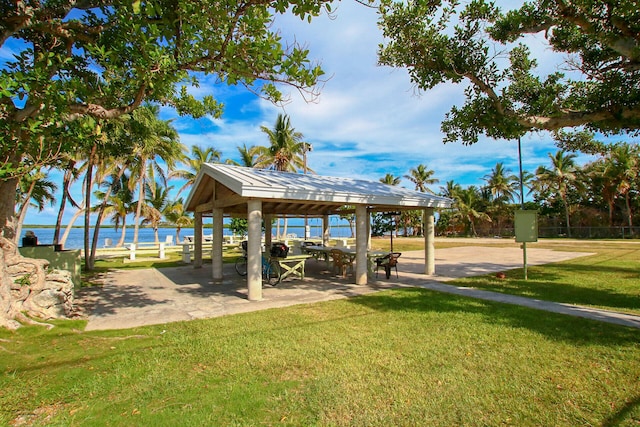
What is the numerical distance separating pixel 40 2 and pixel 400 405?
8.20 m

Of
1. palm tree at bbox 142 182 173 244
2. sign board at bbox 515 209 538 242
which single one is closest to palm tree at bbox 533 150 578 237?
sign board at bbox 515 209 538 242

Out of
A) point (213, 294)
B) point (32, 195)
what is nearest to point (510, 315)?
point (213, 294)

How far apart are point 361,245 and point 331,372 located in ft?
19.7

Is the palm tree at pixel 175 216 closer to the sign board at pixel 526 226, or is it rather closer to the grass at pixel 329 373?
the grass at pixel 329 373

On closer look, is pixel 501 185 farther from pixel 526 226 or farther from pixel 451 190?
pixel 526 226

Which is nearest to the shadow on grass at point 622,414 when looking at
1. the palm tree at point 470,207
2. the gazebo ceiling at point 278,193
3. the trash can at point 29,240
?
the gazebo ceiling at point 278,193

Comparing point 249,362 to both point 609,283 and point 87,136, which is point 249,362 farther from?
point 609,283

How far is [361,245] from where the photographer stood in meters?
9.68

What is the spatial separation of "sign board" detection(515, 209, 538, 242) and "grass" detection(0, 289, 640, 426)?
505cm

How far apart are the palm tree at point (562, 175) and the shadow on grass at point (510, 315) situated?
119 feet

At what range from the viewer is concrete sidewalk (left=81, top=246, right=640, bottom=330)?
6352mm

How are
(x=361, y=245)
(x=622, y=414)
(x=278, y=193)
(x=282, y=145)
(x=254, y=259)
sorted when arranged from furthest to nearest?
(x=282, y=145) < (x=361, y=245) < (x=278, y=193) < (x=254, y=259) < (x=622, y=414)

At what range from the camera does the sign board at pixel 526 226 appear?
33.4 feet

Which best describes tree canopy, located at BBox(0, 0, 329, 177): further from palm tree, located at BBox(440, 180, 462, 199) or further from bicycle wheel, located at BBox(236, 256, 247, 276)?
palm tree, located at BBox(440, 180, 462, 199)
